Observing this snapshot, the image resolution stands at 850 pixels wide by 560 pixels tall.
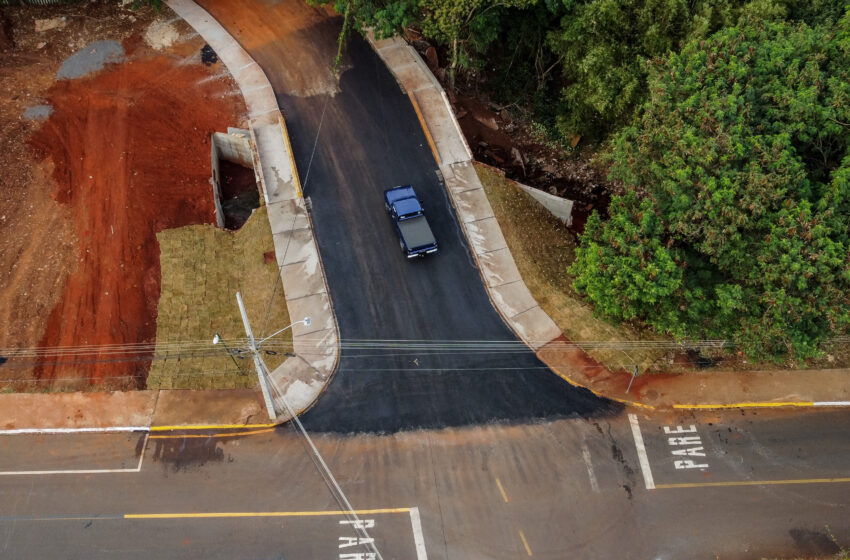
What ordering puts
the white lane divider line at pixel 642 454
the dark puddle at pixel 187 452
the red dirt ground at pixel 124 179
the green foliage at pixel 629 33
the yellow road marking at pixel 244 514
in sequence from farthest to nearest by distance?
the red dirt ground at pixel 124 179
the green foliage at pixel 629 33
the dark puddle at pixel 187 452
the white lane divider line at pixel 642 454
the yellow road marking at pixel 244 514

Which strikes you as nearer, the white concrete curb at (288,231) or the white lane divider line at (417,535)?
the white lane divider line at (417,535)

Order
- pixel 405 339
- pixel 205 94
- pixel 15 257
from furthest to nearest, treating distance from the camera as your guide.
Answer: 1. pixel 205 94
2. pixel 15 257
3. pixel 405 339

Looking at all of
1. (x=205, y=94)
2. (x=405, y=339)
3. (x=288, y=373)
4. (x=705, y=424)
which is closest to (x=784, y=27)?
(x=705, y=424)

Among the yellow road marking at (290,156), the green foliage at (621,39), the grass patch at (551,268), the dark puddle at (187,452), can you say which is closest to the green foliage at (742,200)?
the grass patch at (551,268)

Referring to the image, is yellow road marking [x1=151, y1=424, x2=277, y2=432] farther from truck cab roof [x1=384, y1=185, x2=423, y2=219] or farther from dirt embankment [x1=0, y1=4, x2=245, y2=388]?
truck cab roof [x1=384, y1=185, x2=423, y2=219]

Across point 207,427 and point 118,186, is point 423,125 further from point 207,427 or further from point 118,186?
point 207,427

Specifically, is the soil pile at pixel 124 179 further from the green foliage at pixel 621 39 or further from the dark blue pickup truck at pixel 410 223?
the green foliage at pixel 621 39

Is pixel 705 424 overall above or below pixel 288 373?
above

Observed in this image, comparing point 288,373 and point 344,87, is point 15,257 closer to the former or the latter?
point 288,373
